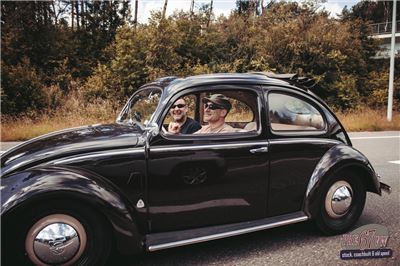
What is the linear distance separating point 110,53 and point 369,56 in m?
18.8

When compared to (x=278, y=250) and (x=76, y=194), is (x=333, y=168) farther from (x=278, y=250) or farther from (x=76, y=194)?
(x=76, y=194)

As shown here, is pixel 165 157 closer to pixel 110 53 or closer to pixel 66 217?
pixel 66 217

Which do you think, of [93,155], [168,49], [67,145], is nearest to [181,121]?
[93,155]

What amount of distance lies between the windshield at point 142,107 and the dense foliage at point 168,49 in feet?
45.2

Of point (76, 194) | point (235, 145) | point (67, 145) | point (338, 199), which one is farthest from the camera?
point (338, 199)

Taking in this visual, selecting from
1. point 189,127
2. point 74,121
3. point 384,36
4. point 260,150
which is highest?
point 384,36

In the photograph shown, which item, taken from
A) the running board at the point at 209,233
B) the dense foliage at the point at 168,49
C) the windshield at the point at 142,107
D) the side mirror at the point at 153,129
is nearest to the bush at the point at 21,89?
the dense foliage at the point at 168,49

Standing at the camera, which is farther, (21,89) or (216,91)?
(21,89)

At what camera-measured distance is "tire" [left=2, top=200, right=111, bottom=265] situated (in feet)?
9.12

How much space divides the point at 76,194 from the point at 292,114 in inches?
92.6

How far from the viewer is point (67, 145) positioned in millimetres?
3182

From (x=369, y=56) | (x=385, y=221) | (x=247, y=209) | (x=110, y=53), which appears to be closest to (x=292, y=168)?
(x=247, y=209)

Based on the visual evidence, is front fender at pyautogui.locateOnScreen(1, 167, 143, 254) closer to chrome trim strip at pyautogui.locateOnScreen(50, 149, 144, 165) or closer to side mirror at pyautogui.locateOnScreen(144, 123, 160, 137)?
chrome trim strip at pyautogui.locateOnScreen(50, 149, 144, 165)

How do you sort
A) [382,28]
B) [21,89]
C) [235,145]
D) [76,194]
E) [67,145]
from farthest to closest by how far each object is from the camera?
[382,28]
[21,89]
[235,145]
[67,145]
[76,194]
